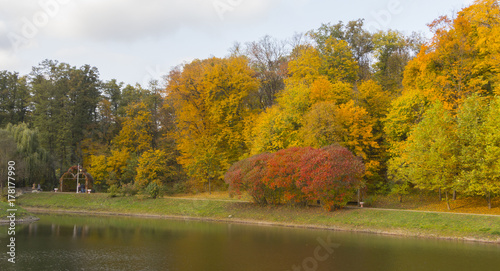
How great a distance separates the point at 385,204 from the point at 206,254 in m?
22.8

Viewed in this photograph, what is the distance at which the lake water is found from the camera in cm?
1658

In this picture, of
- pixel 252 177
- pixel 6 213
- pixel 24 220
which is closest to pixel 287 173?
pixel 252 177

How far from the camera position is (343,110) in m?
36.8

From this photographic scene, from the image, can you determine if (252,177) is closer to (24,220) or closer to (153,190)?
(153,190)

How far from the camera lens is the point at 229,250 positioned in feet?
64.7

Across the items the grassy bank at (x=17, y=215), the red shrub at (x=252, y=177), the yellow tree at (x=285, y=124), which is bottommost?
the grassy bank at (x=17, y=215)

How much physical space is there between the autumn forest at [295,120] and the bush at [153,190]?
187cm

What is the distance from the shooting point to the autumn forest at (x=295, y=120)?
31656 mm

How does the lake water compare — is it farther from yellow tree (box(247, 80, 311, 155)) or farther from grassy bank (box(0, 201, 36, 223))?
yellow tree (box(247, 80, 311, 155))

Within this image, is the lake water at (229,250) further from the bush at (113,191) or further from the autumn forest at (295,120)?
the bush at (113,191)

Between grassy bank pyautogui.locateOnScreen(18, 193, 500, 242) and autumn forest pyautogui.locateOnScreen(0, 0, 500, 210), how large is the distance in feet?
5.72

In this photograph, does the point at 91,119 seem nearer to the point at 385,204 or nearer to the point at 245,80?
the point at 245,80

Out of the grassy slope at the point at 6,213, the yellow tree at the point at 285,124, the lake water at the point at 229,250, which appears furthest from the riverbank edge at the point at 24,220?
the yellow tree at the point at 285,124

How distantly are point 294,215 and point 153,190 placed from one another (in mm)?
16620
